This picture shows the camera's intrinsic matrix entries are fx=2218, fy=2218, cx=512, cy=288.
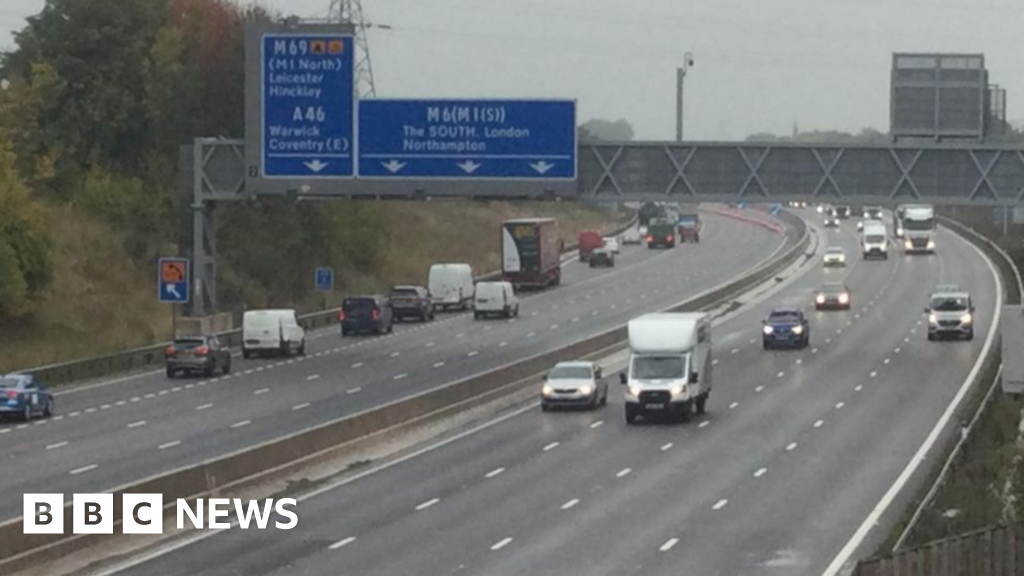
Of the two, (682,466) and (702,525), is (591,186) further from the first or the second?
(702,525)

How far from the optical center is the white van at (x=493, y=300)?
296 ft

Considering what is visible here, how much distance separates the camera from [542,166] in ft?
224

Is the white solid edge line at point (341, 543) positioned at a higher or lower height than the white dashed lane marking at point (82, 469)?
higher

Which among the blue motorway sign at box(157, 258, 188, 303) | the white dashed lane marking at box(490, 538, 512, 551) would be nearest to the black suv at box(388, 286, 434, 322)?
the blue motorway sign at box(157, 258, 188, 303)

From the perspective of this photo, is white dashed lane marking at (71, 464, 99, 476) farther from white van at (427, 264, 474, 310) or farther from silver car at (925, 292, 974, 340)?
white van at (427, 264, 474, 310)

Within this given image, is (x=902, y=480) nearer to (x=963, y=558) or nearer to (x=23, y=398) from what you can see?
(x=963, y=558)

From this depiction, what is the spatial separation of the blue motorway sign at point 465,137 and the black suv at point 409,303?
19.5m

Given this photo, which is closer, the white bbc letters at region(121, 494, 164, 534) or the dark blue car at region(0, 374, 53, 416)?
the white bbc letters at region(121, 494, 164, 534)

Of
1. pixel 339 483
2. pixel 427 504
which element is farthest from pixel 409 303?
pixel 427 504

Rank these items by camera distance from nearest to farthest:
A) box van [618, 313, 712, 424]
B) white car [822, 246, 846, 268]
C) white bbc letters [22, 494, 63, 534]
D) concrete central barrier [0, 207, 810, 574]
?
1. concrete central barrier [0, 207, 810, 574]
2. white bbc letters [22, 494, 63, 534]
3. box van [618, 313, 712, 424]
4. white car [822, 246, 846, 268]

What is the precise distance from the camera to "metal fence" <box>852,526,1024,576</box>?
25422 mm

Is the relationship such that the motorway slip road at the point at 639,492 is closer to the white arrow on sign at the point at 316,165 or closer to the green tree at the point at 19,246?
the white arrow on sign at the point at 316,165

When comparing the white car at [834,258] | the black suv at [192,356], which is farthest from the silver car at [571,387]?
the white car at [834,258]

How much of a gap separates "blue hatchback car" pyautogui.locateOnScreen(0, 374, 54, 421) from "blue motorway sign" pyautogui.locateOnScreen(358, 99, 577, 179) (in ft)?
58.2
